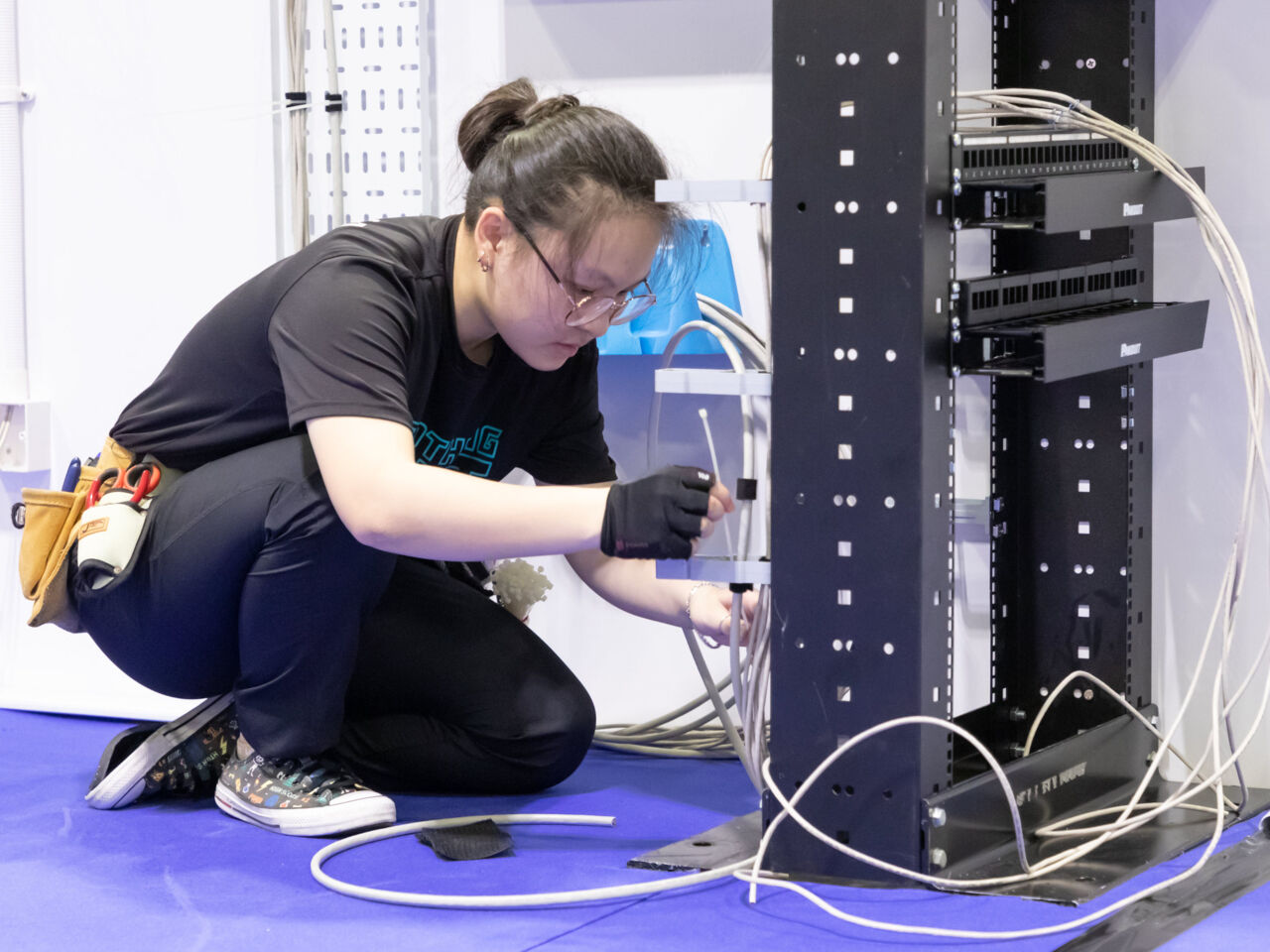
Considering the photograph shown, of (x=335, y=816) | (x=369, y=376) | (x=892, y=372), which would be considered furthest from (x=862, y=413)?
(x=335, y=816)

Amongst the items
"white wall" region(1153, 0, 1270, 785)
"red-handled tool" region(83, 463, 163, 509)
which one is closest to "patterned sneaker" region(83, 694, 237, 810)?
"red-handled tool" region(83, 463, 163, 509)

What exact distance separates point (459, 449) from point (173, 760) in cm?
47

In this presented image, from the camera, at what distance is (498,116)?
1539mm

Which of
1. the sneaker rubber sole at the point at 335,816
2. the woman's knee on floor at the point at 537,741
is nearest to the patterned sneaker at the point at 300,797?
the sneaker rubber sole at the point at 335,816

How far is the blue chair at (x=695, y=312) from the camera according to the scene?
75.0 inches

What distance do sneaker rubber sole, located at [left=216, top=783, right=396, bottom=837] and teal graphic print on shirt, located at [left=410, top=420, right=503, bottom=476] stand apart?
356 mm

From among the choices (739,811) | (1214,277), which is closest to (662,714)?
(739,811)

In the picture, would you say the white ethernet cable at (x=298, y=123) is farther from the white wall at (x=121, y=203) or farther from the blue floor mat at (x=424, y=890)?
the blue floor mat at (x=424, y=890)

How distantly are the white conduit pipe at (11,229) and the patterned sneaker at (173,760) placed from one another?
73 cm

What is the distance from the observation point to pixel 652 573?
5.57 ft

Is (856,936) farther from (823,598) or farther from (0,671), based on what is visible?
(0,671)

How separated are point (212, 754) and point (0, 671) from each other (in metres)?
0.74

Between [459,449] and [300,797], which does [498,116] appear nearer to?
[459,449]

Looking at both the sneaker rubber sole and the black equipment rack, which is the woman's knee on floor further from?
the black equipment rack
